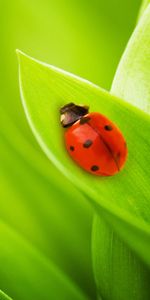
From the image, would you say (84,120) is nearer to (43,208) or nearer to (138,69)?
(138,69)

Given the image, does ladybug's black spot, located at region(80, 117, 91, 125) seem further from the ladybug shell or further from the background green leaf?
the background green leaf

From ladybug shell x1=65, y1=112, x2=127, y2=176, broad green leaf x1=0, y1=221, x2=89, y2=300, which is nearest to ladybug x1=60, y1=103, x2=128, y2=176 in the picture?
ladybug shell x1=65, y1=112, x2=127, y2=176

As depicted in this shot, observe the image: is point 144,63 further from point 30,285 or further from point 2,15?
Answer: point 2,15

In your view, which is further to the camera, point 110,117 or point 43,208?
point 43,208

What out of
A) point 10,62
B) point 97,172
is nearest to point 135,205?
point 97,172

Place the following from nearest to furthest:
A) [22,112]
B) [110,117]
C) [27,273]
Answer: [110,117] → [27,273] → [22,112]

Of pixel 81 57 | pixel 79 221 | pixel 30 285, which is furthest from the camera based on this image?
pixel 81 57

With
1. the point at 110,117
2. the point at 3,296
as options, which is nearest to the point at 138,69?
the point at 110,117
